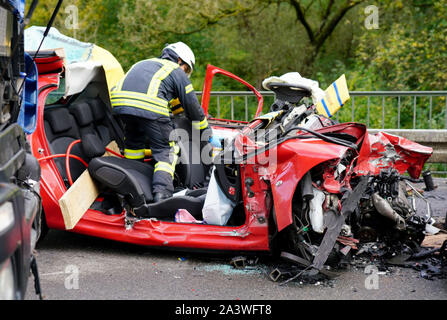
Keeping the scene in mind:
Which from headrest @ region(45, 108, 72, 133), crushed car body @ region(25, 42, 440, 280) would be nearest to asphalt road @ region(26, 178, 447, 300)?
crushed car body @ region(25, 42, 440, 280)

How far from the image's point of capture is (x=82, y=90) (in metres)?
5.22

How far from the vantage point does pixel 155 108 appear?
4.70 metres

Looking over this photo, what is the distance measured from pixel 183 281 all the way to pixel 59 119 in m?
1.91

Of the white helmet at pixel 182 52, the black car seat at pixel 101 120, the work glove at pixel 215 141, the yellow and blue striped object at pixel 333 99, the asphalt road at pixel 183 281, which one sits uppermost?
the white helmet at pixel 182 52

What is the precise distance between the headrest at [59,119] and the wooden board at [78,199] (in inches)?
22.1

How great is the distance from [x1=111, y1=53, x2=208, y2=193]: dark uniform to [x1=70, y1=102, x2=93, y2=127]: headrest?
441mm

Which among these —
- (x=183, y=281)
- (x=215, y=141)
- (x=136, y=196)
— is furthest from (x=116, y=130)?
(x=183, y=281)

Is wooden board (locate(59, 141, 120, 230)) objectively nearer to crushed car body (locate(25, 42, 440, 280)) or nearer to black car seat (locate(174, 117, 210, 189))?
crushed car body (locate(25, 42, 440, 280))

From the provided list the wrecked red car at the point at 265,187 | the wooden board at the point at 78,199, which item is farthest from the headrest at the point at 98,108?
the wooden board at the point at 78,199

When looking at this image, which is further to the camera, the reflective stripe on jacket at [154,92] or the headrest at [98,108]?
the headrest at [98,108]

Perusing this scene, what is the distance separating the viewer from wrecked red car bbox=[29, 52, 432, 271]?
382cm

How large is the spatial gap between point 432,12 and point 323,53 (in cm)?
321

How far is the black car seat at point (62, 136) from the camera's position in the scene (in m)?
4.75

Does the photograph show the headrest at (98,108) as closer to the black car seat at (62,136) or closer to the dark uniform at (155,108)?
the black car seat at (62,136)
